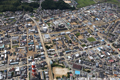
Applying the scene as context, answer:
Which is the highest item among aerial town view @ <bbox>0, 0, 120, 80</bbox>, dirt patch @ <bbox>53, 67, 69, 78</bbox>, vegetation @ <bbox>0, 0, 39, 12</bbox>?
vegetation @ <bbox>0, 0, 39, 12</bbox>

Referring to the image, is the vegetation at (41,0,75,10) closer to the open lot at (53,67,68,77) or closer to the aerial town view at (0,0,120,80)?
the aerial town view at (0,0,120,80)

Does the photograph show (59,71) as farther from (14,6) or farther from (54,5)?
(14,6)

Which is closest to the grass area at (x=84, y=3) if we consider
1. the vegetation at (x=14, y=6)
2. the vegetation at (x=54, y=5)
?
the vegetation at (x=54, y=5)

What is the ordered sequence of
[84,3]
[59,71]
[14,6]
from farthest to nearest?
[84,3]
[14,6]
[59,71]

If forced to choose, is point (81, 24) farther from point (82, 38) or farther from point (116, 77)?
point (116, 77)

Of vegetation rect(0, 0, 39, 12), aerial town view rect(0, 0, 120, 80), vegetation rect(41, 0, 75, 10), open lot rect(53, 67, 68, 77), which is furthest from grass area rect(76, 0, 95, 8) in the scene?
open lot rect(53, 67, 68, 77)

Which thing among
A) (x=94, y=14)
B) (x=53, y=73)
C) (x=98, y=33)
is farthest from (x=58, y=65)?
(x=94, y=14)

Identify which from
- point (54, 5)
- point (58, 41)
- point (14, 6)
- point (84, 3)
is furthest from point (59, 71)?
point (84, 3)

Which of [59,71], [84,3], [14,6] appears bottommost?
[59,71]
